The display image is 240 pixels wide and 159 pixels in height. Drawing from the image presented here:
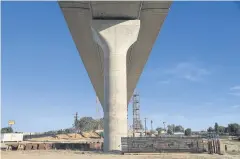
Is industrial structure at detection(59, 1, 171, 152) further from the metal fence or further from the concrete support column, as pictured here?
the metal fence

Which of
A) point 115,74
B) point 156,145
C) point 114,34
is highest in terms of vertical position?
point 114,34

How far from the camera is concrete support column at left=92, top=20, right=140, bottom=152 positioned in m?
23.2

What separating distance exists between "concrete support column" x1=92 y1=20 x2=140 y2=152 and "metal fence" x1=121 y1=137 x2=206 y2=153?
154 cm

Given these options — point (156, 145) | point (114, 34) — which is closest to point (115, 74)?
point (114, 34)

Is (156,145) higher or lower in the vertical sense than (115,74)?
lower

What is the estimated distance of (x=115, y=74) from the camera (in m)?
23.5

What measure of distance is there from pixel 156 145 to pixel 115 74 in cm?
609

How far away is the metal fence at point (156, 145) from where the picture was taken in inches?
851

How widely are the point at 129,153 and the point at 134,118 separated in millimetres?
92579

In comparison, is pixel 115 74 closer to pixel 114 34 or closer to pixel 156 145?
pixel 114 34

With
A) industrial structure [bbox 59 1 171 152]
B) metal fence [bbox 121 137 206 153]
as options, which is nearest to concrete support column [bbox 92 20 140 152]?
industrial structure [bbox 59 1 171 152]

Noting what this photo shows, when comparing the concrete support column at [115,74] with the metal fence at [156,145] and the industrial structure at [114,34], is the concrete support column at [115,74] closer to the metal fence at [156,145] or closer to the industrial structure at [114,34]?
the industrial structure at [114,34]

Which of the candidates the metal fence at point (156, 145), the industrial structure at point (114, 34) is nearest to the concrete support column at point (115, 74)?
the industrial structure at point (114, 34)

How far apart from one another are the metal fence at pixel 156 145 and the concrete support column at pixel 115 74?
1537mm
